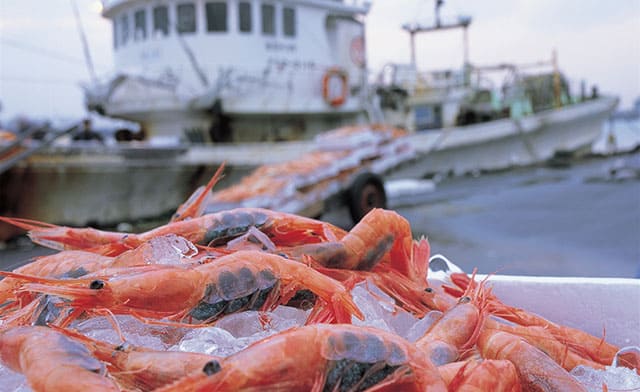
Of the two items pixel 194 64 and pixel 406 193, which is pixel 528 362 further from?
pixel 194 64

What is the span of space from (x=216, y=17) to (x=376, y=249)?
34.9 feet

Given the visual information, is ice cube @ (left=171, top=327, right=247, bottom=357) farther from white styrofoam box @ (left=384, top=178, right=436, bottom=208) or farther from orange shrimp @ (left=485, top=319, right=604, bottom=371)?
white styrofoam box @ (left=384, top=178, right=436, bottom=208)

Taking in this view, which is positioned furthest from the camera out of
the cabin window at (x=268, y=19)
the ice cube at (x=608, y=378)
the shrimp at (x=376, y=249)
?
the cabin window at (x=268, y=19)

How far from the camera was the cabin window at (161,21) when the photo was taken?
11.7 metres

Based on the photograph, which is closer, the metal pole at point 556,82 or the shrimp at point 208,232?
the shrimp at point 208,232

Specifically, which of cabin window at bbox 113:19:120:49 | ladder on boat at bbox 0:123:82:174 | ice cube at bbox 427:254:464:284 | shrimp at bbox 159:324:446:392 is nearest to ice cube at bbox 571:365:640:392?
shrimp at bbox 159:324:446:392

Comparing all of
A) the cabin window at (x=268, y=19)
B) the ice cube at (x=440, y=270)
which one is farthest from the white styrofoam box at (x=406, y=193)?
the ice cube at (x=440, y=270)

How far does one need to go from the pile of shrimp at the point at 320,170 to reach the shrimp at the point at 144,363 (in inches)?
174

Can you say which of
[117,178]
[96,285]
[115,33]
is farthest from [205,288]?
[115,33]

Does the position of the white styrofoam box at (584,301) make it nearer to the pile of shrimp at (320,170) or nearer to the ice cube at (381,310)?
the ice cube at (381,310)

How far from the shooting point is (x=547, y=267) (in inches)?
228

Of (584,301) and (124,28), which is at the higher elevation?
(124,28)

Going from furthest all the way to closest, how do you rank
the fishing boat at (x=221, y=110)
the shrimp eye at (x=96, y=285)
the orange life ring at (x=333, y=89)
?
the orange life ring at (x=333, y=89), the fishing boat at (x=221, y=110), the shrimp eye at (x=96, y=285)

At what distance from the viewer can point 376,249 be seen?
6.57ft
